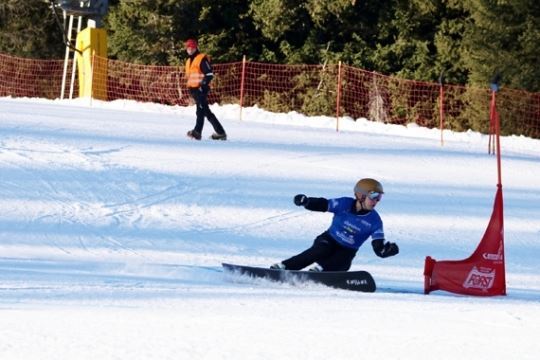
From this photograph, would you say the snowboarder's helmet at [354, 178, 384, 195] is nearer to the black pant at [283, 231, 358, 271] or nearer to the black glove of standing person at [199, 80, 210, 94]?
the black pant at [283, 231, 358, 271]

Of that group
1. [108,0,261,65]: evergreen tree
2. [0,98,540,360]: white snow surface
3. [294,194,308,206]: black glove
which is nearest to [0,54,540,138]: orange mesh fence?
[108,0,261,65]: evergreen tree

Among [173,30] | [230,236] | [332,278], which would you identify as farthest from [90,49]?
[332,278]

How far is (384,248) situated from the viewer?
10.2 meters

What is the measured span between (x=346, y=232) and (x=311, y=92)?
2503 centimetres

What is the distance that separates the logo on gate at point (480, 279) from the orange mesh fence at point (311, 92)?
20.0 m

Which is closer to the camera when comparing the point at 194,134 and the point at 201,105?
the point at 201,105

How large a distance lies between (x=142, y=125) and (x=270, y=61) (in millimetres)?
16152

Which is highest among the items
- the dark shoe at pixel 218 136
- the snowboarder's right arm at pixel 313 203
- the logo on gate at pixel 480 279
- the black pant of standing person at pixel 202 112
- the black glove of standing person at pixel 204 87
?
the black glove of standing person at pixel 204 87

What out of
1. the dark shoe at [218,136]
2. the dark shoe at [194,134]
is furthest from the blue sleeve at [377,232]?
the dark shoe at [218,136]

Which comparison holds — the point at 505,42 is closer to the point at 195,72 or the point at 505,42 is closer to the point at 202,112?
the point at 202,112

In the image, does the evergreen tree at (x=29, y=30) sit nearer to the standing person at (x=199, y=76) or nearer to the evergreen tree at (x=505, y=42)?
the evergreen tree at (x=505, y=42)

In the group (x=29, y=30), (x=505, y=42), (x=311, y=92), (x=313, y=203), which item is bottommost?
(x=313, y=203)

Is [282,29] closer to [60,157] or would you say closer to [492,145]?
[492,145]

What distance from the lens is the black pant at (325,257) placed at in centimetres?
1052
